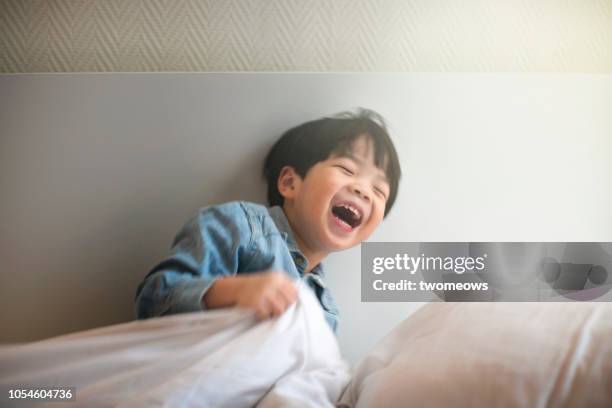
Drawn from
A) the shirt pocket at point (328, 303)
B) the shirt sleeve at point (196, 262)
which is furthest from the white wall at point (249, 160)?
the shirt sleeve at point (196, 262)

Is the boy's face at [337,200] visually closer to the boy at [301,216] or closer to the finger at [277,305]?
the boy at [301,216]

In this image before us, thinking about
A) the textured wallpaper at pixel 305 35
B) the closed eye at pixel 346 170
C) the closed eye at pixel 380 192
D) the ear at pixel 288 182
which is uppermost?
the textured wallpaper at pixel 305 35

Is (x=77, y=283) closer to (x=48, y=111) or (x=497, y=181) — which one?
(x=48, y=111)

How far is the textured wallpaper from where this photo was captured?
0.93 meters

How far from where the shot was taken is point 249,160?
857 millimetres

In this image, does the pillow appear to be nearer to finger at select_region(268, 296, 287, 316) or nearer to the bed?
the bed

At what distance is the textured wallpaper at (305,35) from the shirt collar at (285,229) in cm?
30

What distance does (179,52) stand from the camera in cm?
93

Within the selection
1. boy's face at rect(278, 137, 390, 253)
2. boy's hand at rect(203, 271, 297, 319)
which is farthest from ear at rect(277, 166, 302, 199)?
boy's hand at rect(203, 271, 297, 319)

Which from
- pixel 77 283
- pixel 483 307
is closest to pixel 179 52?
pixel 77 283

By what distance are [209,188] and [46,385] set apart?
46 cm

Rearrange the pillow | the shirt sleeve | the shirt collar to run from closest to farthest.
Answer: the pillow < the shirt sleeve < the shirt collar

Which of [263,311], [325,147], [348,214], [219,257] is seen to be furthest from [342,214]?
[263,311]

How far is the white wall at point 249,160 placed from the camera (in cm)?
82
